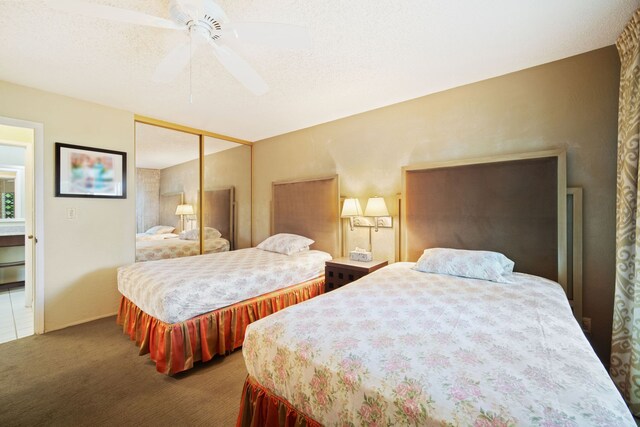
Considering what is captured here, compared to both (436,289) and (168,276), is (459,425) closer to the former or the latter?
(436,289)

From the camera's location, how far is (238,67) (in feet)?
6.02

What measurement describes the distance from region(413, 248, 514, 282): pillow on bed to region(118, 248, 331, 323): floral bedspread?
1.31 m

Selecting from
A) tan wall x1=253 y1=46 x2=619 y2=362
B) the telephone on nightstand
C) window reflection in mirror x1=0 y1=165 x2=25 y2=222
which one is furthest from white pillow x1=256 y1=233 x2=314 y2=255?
window reflection in mirror x1=0 y1=165 x2=25 y2=222

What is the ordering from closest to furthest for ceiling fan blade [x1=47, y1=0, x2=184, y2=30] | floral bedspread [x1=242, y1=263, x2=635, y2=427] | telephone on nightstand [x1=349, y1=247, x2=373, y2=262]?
floral bedspread [x1=242, y1=263, x2=635, y2=427]
ceiling fan blade [x1=47, y1=0, x2=184, y2=30]
telephone on nightstand [x1=349, y1=247, x2=373, y2=262]

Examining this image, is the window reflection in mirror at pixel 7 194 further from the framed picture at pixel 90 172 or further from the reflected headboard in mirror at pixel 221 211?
the reflected headboard in mirror at pixel 221 211

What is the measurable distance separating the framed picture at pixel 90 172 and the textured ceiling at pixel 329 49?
0.58 metres

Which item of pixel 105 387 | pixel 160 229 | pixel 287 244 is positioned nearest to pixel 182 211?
pixel 160 229

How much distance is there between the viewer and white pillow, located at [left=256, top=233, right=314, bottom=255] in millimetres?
3383

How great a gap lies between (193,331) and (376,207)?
2050 millimetres

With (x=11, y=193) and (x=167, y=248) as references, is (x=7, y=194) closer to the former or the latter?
(x=11, y=193)

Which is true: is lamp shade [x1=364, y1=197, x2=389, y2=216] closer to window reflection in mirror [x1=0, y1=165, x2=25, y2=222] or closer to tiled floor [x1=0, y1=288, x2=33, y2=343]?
tiled floor [x1=0, y1=288, x2=33, y2=343]

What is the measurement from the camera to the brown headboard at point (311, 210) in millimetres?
3410

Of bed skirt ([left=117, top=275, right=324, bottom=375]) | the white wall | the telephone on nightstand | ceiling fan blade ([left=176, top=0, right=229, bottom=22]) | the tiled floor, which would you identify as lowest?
the tiled floor

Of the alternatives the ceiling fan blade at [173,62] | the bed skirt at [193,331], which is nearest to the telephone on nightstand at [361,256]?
the bed skirt at [193,331]
